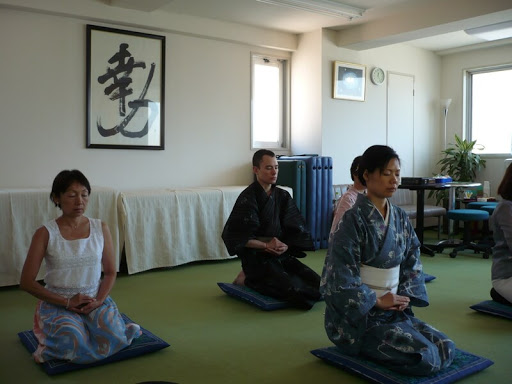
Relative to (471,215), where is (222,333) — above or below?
below

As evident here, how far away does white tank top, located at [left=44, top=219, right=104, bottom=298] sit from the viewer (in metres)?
2.56

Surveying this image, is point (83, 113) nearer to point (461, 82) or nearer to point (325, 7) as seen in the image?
point (325, 7)

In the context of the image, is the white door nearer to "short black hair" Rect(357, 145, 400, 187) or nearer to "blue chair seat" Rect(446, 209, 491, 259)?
"blue chair seat" Rect(446, 209, 491, 259)

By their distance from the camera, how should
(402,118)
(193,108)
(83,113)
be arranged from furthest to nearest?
(402,118), (193,108), (83,113)

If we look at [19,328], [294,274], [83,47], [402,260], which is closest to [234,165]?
[83,47]

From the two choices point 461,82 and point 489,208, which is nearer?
point 489,208

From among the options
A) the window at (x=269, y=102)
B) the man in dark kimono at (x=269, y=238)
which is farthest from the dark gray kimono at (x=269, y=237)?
the window at (x=269, y=102)

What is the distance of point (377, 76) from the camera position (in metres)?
6.86

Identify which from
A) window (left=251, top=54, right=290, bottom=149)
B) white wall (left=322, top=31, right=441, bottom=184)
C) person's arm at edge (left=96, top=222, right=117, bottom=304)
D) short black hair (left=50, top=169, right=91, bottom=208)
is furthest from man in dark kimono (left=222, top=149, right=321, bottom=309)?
white wall (left=322, top=31, right=441, bottom=184)

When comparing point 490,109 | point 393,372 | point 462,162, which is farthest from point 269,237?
point 490,109

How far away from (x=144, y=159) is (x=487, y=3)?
12.0 ft

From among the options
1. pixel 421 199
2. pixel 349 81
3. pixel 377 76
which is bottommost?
pixel 421 199

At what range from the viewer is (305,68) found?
21.2 feet

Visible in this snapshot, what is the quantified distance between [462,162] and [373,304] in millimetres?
5418
